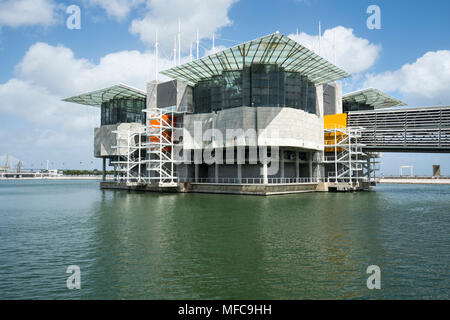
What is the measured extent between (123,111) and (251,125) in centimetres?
4311

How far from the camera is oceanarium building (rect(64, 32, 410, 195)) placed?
2250 inches

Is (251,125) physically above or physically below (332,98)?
below

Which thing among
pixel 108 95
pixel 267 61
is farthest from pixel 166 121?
pixel 267 61

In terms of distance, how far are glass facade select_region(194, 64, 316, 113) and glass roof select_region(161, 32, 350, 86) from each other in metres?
1.40

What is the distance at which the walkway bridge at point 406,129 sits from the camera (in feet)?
205

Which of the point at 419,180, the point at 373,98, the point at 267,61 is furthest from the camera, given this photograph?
the point at 419,180

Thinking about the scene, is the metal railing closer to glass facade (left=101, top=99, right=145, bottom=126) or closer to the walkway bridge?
the walkway bridge

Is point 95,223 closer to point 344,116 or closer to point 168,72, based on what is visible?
point 168,72

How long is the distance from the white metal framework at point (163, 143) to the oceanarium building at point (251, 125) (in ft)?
0.75

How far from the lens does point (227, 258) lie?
15.3m

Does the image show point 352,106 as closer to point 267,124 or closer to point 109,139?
point 267,124

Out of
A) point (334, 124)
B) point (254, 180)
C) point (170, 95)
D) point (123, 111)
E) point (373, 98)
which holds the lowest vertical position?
point (254, 180)
